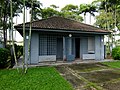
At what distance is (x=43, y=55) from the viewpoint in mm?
13172

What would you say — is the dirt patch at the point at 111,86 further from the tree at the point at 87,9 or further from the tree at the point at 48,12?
the tree at the point at 48,12

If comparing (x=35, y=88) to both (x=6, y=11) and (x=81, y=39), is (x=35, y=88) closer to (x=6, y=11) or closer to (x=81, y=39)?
(x=81, y=39)

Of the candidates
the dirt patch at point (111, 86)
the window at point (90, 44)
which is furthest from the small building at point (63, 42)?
the dirt patch at point (111, 86)

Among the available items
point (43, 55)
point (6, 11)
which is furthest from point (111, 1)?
point (6, 11)

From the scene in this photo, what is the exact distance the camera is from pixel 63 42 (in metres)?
13.6

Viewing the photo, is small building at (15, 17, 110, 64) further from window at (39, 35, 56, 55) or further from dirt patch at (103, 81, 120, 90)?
dirt patch at (103, 81, 120, 90)

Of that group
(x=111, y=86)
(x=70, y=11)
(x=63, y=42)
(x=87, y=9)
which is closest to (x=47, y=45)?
(x=63, y=42)

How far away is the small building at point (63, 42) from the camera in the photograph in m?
12.2

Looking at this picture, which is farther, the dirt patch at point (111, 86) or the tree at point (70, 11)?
the tree at point (70, 11)

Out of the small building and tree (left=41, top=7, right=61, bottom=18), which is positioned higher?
tree (left=41, top=7, right=61, bottom=18)

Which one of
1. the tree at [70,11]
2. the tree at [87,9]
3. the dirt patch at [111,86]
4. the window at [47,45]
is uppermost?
the tree at [70,11]

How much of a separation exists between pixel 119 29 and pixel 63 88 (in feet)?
80.7

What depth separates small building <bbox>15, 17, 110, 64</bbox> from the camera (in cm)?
1217

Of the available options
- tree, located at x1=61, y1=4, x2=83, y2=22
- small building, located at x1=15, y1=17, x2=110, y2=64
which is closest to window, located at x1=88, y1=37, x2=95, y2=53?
small building, located at x1=15, y1=17, x2=110, y2=64
